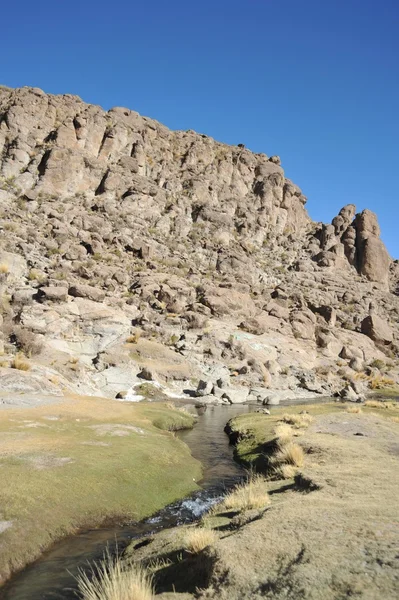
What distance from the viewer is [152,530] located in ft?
40.3

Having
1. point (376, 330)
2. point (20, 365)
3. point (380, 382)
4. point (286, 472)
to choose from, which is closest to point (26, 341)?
point (20, 365)

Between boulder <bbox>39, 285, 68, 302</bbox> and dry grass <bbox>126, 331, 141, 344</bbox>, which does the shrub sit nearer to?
boulder <bbox>39, 285, 68, 302</bbox>

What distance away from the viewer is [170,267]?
84625mm

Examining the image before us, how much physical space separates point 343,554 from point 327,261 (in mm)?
116334

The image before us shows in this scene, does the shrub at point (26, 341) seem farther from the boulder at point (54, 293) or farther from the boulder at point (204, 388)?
the boulder at point (204, 388)

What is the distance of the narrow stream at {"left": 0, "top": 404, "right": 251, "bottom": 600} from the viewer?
8605 mm

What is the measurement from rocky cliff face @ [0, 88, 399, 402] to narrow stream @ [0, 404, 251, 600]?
15.7 meters

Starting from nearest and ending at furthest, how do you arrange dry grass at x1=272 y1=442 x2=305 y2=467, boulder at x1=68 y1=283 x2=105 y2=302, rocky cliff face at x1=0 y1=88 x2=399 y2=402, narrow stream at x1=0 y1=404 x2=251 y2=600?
narrow stream at x1=0 y1=404 x2=251 y2=600 < dry grass at x1=272 y1=442 x2=305 y2=467 < rocky cliff face at x1=0 y1=88 x2=399 y2=402 < boulder at x1=68 y1=283 x2=105 y2=302

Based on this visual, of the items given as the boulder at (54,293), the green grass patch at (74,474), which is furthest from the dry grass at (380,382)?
the green grass patch at (74,474)

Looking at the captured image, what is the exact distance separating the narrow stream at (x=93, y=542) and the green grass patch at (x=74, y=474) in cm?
37

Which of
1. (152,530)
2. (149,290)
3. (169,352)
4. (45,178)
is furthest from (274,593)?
(45,178)

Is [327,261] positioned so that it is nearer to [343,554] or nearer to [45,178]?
[45,178]

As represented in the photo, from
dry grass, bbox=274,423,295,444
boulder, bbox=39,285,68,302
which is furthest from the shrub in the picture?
dry grass, bbox=274,423,295,444

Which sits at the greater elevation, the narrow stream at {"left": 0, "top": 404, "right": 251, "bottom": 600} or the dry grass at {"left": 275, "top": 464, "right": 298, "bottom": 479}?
the dry grass at {"left": 275, "top": 464, "right": 298, "bottom": 479}
